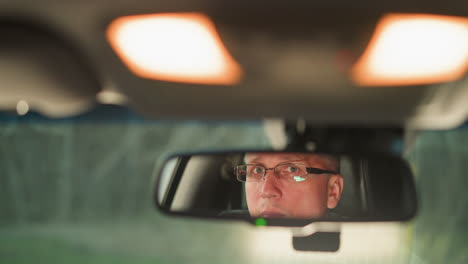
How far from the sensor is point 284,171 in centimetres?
236

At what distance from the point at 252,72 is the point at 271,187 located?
1.36 metres

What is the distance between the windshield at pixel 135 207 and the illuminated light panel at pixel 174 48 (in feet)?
43.5

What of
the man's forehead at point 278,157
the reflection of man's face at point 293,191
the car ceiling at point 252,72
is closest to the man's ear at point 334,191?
the reflection of man's face at point 293,191

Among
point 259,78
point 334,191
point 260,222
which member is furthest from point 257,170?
point 259,78

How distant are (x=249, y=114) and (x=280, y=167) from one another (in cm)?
113

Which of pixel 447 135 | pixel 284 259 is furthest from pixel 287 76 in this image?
pixel 447 135

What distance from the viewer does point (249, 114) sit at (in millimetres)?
1257

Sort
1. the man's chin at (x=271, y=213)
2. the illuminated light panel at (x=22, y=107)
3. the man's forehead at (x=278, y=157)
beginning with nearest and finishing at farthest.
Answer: the illuminated light panel at (x=22, y=107)
the man's forehead at (x=278, y=157)
the man's chin at (x=271, y=213)

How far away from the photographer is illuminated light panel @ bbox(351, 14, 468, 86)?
957mm

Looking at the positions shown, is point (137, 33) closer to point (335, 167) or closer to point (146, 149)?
point (335, 167)

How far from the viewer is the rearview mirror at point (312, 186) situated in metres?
2.27

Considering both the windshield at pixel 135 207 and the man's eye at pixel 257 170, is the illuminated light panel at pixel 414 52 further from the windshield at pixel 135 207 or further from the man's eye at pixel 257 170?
the windshield at pixel 135 207

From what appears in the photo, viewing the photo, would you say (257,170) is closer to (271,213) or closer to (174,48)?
(271,213)

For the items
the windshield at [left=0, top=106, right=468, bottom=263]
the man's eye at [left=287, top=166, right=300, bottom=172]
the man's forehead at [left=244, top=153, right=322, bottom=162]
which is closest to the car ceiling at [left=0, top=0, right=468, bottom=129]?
the man's forehead at [left=244, top=153, right=322, bottom=162]
